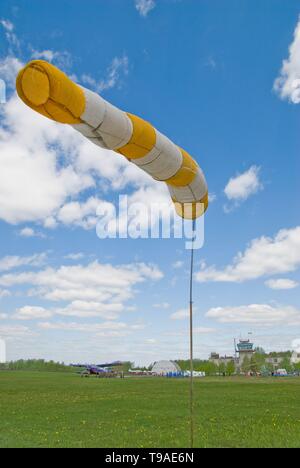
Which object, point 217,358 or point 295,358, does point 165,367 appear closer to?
point 295,358

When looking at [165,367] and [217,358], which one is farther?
[217,358]

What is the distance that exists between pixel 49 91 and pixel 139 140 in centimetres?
206

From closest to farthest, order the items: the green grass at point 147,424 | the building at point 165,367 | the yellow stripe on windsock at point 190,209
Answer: the yellow stripe on windsock at point 190,209 < the green grass at point 147,424 < the building at point 165,367

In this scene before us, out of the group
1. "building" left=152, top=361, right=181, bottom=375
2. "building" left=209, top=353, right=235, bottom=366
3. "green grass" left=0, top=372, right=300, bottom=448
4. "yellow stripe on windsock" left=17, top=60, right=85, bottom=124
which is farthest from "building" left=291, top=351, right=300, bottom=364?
"yellow stripe on windsock" left=17, top=60, right=85, bottom=124

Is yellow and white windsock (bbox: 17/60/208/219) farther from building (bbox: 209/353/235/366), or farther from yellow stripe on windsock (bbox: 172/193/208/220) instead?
building (bbox: 209/353/235/366)

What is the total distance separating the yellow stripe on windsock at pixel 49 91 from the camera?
21.5ft

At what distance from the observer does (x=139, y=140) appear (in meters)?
8.07

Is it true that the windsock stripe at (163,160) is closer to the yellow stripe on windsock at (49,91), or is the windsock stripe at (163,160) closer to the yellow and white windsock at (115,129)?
the yellow and white windsock at (115,129)

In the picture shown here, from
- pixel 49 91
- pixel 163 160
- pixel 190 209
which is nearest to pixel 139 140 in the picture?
pixel 163 160

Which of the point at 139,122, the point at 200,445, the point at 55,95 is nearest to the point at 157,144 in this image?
the point at 139,122

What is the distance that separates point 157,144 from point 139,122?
22.5 inches

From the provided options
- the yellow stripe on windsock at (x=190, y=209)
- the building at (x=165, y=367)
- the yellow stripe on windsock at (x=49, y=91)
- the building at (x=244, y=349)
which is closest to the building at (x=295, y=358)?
the building at (x=244, y=349)
